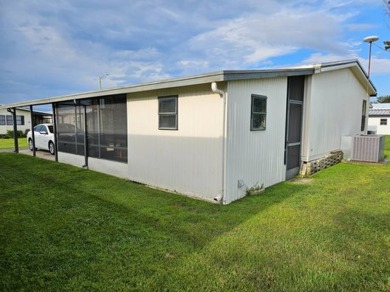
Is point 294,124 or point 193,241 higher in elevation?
point 294,124

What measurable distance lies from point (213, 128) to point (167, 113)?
1607mm

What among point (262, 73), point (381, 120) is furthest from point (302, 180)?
point (381, 120)

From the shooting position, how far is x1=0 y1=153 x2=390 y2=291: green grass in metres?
2.88

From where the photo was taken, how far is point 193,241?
12.5ft

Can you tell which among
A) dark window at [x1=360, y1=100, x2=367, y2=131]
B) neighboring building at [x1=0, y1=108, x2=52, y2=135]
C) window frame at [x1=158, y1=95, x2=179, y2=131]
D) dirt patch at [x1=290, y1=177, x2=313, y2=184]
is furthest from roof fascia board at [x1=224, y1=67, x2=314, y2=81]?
neighboring building at [x1=0, y1=108, x2=52, y2=135]

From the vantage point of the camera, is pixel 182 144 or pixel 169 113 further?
pixel 169 113

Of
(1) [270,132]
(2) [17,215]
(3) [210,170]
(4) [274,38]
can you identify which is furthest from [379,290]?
(4) [274,38]

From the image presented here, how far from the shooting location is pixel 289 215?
486 cm

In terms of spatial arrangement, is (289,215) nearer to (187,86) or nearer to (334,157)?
(187,86)

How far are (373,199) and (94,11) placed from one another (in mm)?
12604

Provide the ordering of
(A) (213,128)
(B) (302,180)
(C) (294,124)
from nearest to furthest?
1. (A) (213,128)
2. (B) (302,180)
3. (C) (294,124)

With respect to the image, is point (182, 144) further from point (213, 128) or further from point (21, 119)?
point (21, 119)

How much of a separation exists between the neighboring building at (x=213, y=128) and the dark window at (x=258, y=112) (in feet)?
0.08

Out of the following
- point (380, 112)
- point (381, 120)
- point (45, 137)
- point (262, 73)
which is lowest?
point (45, 137)
